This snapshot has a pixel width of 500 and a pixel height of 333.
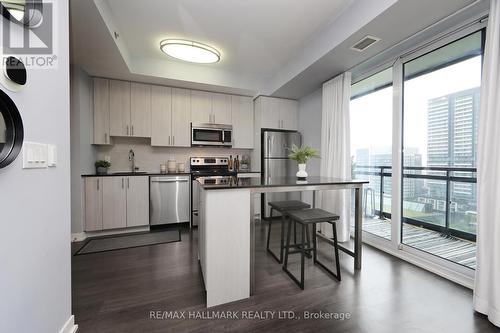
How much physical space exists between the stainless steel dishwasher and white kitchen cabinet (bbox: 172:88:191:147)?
723mm

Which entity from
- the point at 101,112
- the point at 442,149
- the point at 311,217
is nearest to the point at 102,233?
the point at 101,112

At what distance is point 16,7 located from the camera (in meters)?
0.85

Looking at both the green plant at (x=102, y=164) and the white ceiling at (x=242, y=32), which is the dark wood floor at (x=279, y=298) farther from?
the white ceiling at (x=242, y=32)

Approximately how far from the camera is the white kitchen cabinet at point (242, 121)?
Result: 13.6 ft

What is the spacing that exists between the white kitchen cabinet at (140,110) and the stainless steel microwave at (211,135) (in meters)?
0.79

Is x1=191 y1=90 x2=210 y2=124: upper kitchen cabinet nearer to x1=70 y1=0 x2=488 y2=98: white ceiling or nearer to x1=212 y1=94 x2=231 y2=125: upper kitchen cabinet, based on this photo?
x1=212 y1=94 x2=231 y2=125: upper kitchen cabinet

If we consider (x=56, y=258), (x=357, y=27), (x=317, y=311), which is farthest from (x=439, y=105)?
(x=56, y=258)

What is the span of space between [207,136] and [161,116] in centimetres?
89

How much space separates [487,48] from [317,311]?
2409 millimetres

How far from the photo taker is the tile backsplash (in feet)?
11.8

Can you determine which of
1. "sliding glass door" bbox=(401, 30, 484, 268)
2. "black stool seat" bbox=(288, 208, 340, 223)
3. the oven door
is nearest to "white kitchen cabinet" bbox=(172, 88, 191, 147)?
the oven door

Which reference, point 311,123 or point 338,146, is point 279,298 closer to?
point 338,146

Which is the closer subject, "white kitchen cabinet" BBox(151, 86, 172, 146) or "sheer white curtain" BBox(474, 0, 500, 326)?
"sheer white curtain" BBox(474, 0, 500, 326)

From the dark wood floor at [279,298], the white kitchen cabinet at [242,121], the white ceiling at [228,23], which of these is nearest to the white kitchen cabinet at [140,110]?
the white ceiling at [228,23]
